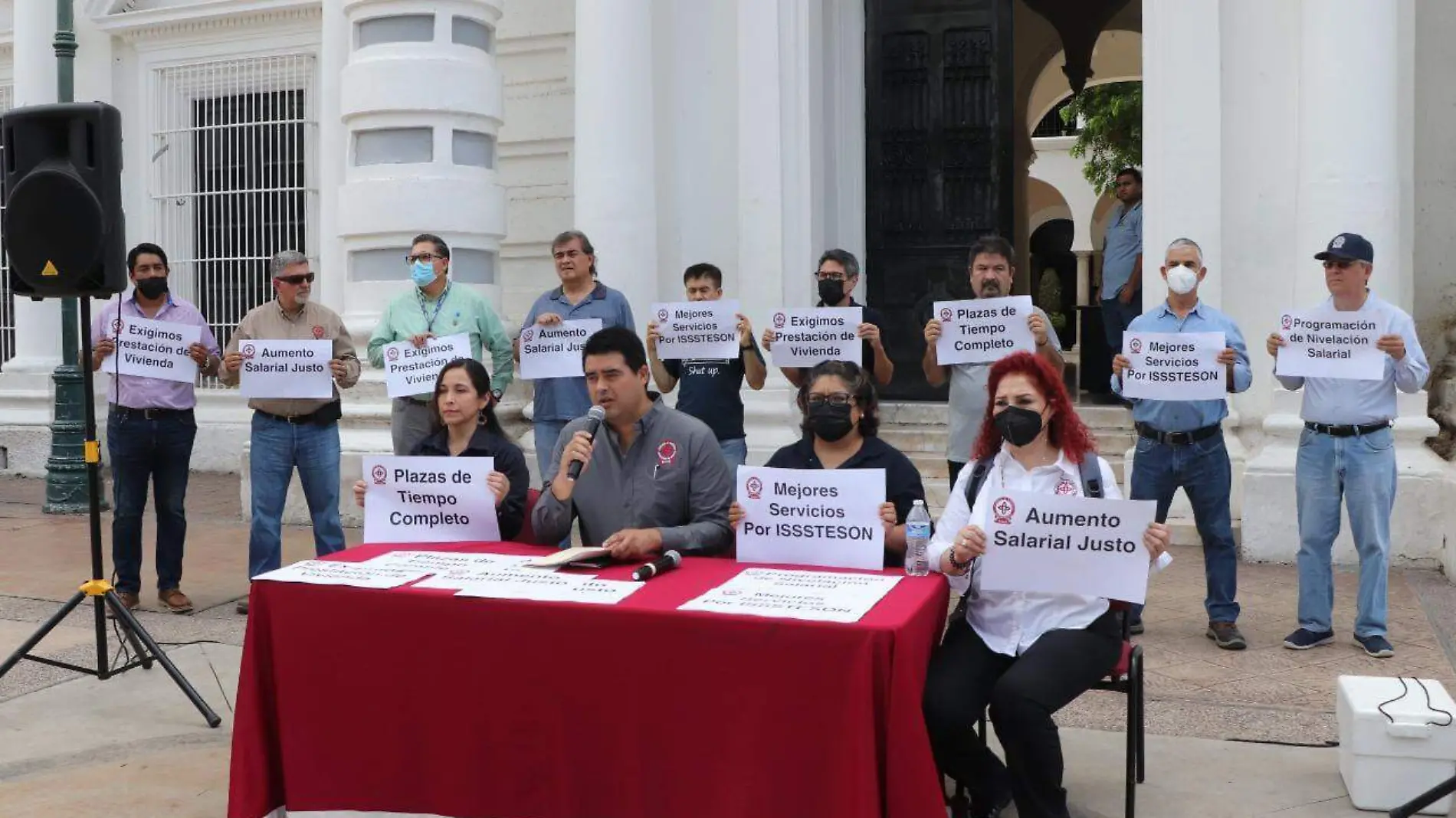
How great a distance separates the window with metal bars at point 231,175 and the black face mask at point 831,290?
Answer: 8420 millimetres

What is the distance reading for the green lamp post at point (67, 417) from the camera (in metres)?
11.8

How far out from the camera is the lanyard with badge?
312 inches

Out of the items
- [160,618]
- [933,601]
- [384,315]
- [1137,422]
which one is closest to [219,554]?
[160,618]

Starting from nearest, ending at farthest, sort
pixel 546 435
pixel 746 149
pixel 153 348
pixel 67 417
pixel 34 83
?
pixel 153 348 → pixel 546 435 → pixel 746 149 → pixel 67 417 → pixel 34 83

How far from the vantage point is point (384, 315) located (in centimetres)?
798

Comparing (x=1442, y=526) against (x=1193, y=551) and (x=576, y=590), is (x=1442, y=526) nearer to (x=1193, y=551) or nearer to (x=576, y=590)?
(x=1193, y=551)

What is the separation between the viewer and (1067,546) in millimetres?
4383

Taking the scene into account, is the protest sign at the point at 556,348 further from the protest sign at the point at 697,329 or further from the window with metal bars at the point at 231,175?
the window with metal bars at the point at 231,175

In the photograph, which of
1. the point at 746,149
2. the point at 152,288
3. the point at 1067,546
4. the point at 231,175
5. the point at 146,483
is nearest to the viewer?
the point at 1067,546

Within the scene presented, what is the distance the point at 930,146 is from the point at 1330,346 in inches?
212

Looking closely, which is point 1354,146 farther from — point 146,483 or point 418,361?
point 146,483

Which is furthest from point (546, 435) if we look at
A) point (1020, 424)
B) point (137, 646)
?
point (1020, 424)

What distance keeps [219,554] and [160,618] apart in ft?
6.76

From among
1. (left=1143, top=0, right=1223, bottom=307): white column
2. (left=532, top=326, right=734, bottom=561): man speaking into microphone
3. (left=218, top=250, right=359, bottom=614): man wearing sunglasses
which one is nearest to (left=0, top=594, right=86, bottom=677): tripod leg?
(left=218, top=250, right=359, bottom=614): man wearing sunglasses
